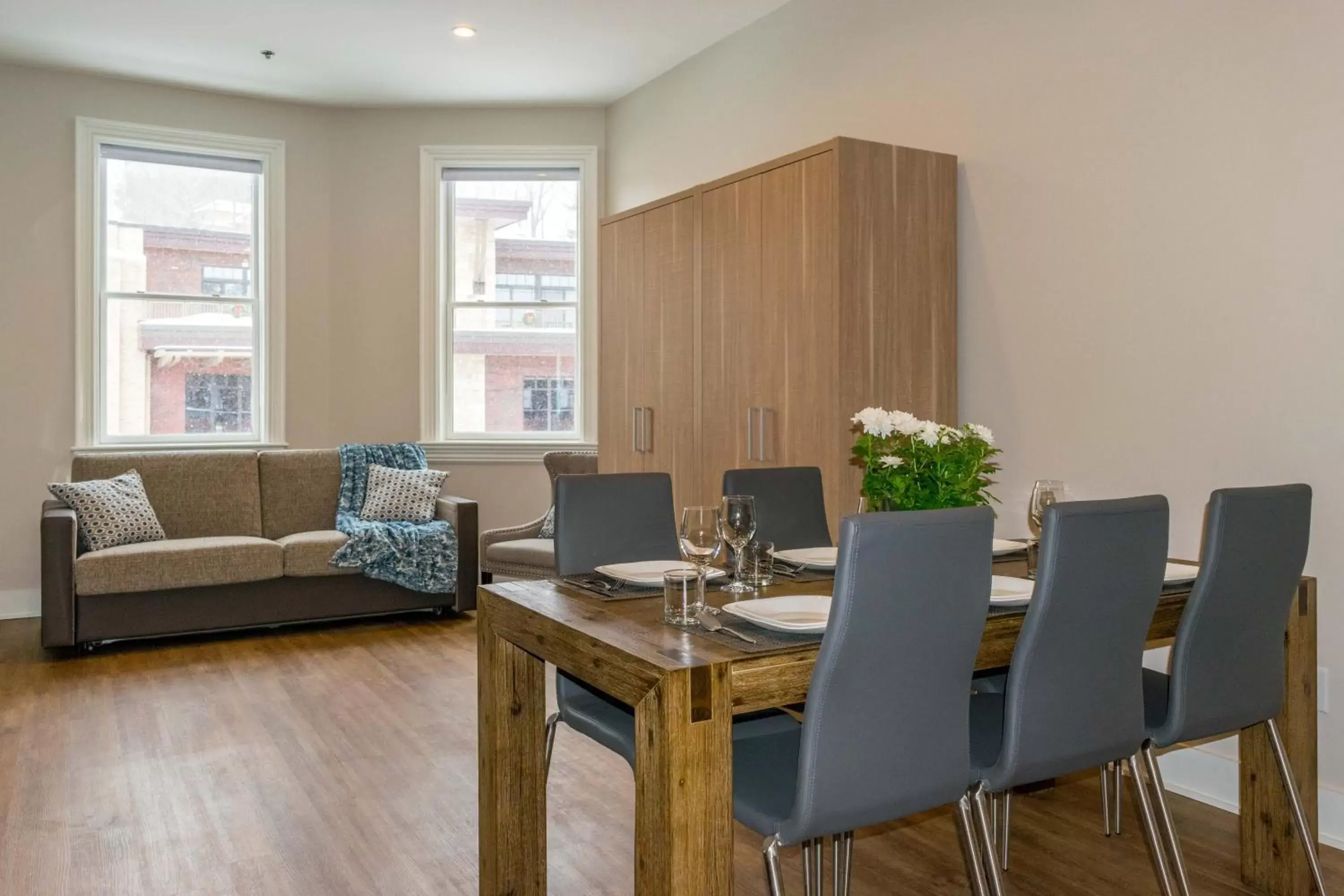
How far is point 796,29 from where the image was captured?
4.52 metres

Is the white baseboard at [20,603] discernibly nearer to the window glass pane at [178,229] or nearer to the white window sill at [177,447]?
the white window sill at [177,447]

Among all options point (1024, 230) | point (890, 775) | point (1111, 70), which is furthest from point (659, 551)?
point (1111, 70)

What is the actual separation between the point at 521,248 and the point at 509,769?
4.48 m

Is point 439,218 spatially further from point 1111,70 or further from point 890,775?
point 890,775

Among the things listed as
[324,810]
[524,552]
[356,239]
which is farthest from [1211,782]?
[356,239]

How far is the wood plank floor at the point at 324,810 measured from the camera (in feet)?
8.05

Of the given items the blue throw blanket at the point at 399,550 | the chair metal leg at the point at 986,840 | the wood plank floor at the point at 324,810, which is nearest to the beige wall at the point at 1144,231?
the wood plank floor at the point at 324,810

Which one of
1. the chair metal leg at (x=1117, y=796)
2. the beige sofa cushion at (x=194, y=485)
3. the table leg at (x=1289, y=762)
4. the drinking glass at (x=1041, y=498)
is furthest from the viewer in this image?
the beige sofa cushion at (x=194, y=485)

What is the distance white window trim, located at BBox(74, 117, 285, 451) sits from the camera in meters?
5.57

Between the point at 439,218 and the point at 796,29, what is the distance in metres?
2.57

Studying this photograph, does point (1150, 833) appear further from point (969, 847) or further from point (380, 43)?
point (380, 43)

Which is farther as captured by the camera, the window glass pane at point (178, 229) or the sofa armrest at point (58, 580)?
Answer: the window glass pane at point (178, 229)

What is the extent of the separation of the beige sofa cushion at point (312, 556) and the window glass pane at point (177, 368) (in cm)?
119

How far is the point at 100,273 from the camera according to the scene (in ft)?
18.5
